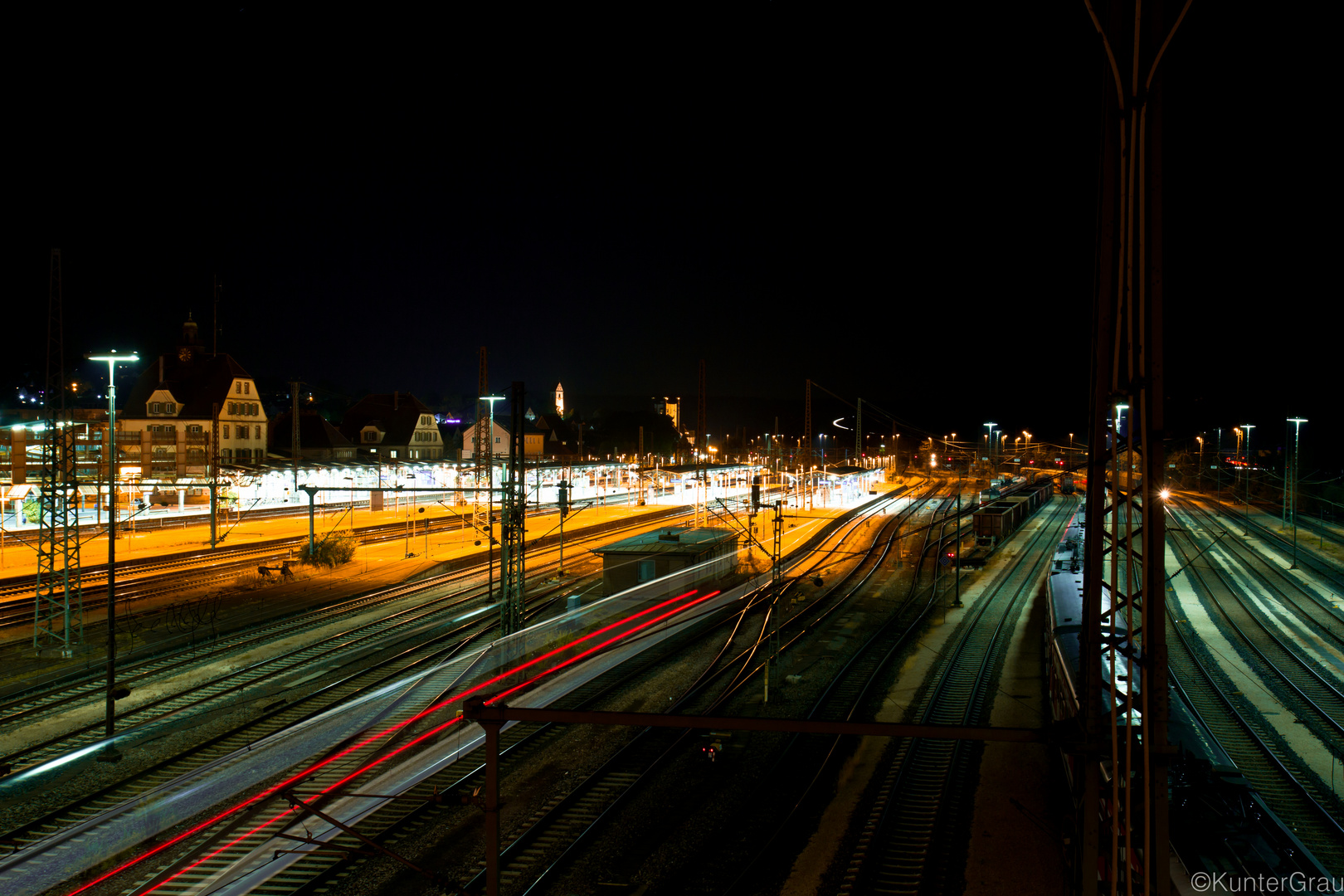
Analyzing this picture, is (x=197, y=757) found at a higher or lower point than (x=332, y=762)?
lower

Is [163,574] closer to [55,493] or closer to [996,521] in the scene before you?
[55,493]

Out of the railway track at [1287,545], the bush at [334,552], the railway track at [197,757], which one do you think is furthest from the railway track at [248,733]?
the railway track at [1287,545]

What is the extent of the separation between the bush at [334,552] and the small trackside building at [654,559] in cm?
810

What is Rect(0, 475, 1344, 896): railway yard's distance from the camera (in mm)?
6281

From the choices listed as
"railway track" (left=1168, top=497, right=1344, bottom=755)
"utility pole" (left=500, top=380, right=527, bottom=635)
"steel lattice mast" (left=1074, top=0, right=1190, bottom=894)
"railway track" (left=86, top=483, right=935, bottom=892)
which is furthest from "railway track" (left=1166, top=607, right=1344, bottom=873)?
"utility pole" (left=500, top=380, right=527, bottom=635)

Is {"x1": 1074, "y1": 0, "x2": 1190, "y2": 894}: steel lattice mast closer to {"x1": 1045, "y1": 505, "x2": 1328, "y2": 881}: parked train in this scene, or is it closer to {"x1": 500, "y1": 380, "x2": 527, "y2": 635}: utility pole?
{"x1": 1045, "y1": 505, "x2": 1328, "y2": 881}: parked train

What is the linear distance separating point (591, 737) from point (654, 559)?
748 cm

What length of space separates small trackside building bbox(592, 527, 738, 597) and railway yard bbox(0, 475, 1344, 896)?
497mm

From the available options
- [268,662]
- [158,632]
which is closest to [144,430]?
[158,632]

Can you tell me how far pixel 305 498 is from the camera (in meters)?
33.3

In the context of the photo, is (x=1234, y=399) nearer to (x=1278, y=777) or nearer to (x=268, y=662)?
(x=1278, y=777)

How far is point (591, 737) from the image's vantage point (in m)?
9.08

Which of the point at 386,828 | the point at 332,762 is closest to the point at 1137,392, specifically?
the point at 386,828

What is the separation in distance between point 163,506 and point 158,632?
20.8 metres
